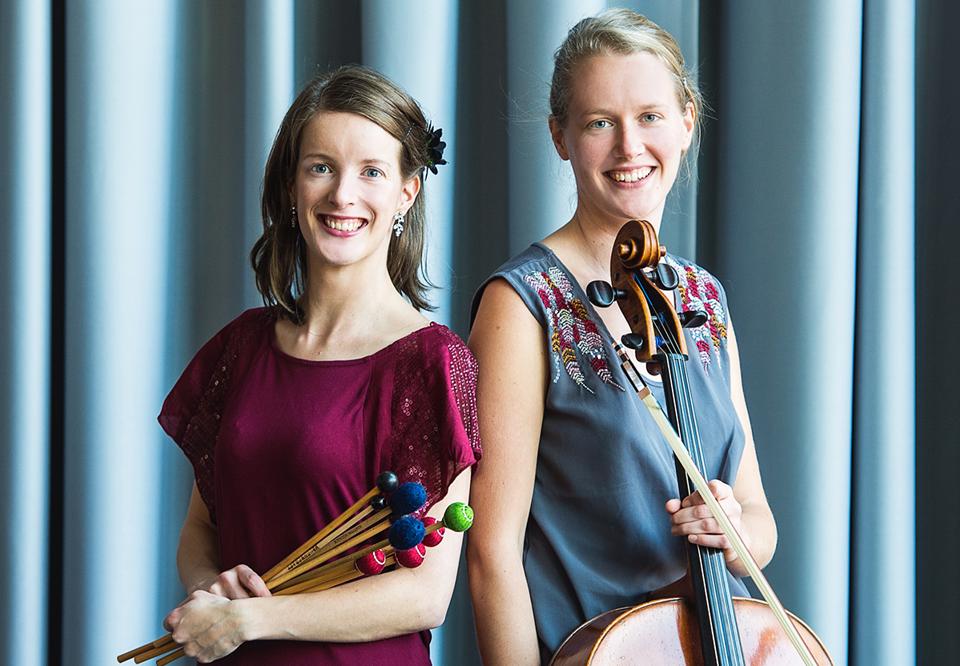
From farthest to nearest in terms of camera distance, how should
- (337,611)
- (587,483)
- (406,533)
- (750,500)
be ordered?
1. (750,500)
2. (587,483)
3. (337,611)
4. (406,533)

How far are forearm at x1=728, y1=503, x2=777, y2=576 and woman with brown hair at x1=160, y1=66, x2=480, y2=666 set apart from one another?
299mm

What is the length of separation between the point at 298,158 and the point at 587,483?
450 millimetres

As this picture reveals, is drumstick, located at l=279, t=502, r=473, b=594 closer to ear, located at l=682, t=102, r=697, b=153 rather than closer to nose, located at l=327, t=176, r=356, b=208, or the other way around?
nose, located at l=327, t=176, r=356, b=208

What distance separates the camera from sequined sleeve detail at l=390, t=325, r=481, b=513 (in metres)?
1.07

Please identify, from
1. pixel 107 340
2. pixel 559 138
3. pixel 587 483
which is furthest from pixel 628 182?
pixel 107 340

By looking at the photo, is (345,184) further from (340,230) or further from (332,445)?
(332,445)

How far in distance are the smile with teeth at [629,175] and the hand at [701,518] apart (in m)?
0.33

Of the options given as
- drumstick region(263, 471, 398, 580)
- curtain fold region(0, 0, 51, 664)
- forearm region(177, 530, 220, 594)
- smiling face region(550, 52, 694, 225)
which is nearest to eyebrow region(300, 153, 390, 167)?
smiling face region(550, 52, 694, 225)

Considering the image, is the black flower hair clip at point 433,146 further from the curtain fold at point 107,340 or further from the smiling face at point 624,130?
the curtain fold at point 107,340

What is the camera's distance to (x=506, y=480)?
3.72 ft

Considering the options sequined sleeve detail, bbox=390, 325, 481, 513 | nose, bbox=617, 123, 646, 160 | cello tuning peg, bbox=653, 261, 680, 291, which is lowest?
sequined sleeve detail, bbox=390, 325, 481, 513

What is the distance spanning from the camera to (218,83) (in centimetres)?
161

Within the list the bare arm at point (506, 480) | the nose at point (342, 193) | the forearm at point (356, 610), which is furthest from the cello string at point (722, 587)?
the nose at point (342, 193)

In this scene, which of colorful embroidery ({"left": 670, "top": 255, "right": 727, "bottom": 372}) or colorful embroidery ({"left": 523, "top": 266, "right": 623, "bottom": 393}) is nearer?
colorful embroidery ({"left": 523, "top": 266, "right": 623, "bottom": 393})
